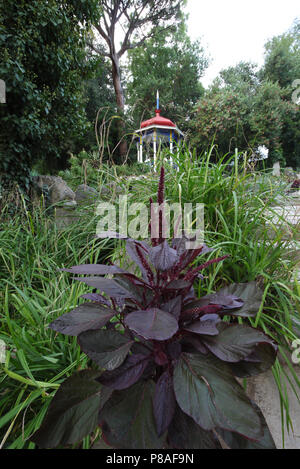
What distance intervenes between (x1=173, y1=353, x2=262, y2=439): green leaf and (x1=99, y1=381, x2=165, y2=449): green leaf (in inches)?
3.3

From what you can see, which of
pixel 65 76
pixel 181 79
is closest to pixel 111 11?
pixel 181 79

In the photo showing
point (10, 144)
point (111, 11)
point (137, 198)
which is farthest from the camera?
point (111, 11)

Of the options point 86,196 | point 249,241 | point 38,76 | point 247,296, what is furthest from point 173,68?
point 247,296

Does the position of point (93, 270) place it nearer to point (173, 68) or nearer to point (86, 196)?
point (86, 196)

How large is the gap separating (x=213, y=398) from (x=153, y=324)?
17cm

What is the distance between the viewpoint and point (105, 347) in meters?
0.50

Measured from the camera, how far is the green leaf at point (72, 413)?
1.51 feet

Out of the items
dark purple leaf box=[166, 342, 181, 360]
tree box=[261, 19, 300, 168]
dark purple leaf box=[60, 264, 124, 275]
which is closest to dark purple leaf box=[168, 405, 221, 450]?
dark purple leaf box=[166, 342, 181, 360]

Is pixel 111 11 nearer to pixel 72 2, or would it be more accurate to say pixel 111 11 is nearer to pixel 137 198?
pixel 72 2

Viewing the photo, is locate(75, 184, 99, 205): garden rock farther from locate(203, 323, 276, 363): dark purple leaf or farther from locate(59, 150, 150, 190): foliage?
locate(203, 323, 276, 363): dark purple leaf

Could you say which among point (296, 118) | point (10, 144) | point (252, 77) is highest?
point (252, 77)

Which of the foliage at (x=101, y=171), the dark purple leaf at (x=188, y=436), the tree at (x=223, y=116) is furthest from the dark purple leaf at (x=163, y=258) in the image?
the tree at (x=223, y=116)
